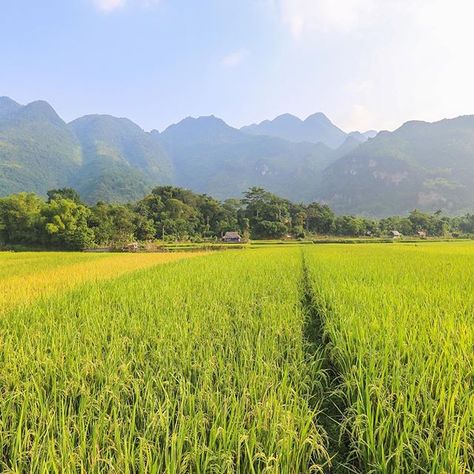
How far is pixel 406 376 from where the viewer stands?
2.31 m

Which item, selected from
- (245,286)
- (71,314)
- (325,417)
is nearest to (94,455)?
(325,417)

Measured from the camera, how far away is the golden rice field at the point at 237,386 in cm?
168

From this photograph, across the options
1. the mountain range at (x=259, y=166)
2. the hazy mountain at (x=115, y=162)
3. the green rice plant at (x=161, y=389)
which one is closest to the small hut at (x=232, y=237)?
the green rice plant at (x=161, y=389)

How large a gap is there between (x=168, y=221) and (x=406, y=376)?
46.1 m

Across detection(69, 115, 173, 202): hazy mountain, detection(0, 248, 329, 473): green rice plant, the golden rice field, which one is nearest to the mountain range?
detection(69, 115, 173, 202): hazy mountain

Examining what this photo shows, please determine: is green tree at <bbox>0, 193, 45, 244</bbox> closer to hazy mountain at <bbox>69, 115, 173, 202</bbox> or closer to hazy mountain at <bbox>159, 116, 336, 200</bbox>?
hazy mountain at <bbox>69, 115, 173, 202</bbox>

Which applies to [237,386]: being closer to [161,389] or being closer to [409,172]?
[161,389]

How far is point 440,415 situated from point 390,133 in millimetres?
164012

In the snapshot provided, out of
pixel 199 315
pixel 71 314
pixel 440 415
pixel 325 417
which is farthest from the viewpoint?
pixel 71 314

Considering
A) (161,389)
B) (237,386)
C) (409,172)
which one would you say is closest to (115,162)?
(409,172)

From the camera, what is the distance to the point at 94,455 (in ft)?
5.08

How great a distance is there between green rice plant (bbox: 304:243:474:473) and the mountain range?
89491 millimetres

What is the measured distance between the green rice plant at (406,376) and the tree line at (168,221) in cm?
3286

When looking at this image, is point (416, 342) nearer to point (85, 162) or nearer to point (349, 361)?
point (349, 361)
